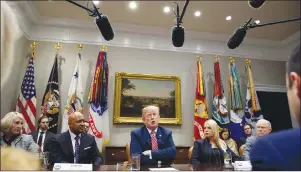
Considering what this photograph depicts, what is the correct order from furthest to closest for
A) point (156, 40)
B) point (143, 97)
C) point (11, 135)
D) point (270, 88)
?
point (143, 97), point (156, 40), point (270, 88), point (11, 135)

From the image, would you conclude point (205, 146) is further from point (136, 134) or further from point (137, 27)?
point (137, 27)

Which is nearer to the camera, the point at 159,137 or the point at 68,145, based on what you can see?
the point at 68,145

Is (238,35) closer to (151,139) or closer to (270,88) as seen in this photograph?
(270,88)

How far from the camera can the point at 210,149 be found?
1450 millimetres

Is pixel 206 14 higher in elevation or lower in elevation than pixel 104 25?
higher

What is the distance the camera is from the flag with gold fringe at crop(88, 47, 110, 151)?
70.5 inches

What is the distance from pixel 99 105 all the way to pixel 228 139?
3.70 feet

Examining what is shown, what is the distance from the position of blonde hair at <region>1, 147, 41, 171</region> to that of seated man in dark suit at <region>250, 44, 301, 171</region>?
1.30 ft

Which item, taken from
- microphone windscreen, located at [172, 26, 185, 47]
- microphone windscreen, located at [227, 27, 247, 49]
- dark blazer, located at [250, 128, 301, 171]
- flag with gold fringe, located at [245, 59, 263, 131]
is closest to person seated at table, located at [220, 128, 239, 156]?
flag with gold fringe, located at [245, 59, 263, 131]

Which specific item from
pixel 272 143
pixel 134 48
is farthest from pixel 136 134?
pixel 272 143

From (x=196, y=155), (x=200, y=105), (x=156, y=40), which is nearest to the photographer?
(x=196, y=155)

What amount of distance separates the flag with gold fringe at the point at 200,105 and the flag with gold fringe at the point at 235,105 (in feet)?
0.76

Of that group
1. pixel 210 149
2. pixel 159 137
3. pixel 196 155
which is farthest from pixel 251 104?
pixel 159 137

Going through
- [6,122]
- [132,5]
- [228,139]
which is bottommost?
[228,139]
